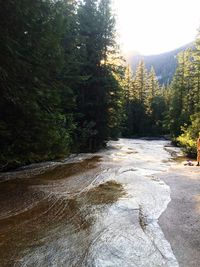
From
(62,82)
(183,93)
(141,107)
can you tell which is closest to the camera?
(62,82)

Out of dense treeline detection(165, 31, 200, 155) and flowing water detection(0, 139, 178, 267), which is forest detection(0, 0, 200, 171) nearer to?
dense treeline detection(165, 31, 200, 155)

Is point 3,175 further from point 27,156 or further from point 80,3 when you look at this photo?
point 80,3

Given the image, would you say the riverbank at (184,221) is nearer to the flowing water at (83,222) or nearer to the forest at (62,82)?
the flowing water at (83,222)

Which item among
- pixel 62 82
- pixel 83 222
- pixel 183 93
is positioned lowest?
pixel 83 222

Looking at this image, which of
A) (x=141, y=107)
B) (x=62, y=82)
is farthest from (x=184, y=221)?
(x=141, y=107)

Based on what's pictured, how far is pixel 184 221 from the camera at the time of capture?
5723mm

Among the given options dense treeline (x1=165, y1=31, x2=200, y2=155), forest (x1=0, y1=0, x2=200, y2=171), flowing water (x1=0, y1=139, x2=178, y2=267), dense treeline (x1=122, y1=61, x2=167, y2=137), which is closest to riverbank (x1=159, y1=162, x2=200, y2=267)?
flowing water (x1=0, y1=139, x2=178, y2=267)

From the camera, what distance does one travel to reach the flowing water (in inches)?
165

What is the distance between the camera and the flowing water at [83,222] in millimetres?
4180

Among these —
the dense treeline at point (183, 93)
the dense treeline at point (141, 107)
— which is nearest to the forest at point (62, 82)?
the dense treeline at point (183, 93)

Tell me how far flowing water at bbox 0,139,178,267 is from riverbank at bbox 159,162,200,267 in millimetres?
162

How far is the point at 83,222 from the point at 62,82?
37.6ft

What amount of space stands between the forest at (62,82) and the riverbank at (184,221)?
4.57 meters

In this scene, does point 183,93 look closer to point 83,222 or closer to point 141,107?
point 141,107
